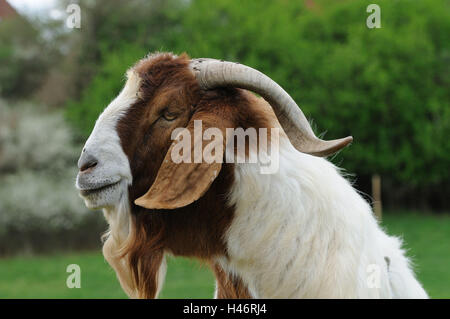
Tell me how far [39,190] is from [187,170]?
1608 centimetres

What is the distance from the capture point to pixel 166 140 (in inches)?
119

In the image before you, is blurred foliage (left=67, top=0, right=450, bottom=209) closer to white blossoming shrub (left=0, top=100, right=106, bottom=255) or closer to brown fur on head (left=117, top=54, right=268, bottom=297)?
white blossoming shrub (left=0, top=100, right=106, bottom=255)

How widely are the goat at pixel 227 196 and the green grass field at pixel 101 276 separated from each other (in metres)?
9.81

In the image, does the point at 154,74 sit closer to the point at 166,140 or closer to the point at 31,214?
the point at 166,140

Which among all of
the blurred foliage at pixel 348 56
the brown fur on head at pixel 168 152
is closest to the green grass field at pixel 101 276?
the blurred foliage at pixel 348 56

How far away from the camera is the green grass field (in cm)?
1369

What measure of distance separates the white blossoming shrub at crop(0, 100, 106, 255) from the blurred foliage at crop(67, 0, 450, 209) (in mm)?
3841

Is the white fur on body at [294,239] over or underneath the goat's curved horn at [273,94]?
underneath

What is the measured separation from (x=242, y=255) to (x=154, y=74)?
0.98 meters

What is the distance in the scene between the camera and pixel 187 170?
284 cm

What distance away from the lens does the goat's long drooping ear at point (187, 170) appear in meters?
2.81

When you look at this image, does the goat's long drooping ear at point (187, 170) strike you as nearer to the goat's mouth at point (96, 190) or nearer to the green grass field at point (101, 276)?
the goat's mouth at point (96, 190)

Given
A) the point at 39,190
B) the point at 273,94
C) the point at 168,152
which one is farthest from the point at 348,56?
the point at 168,152
